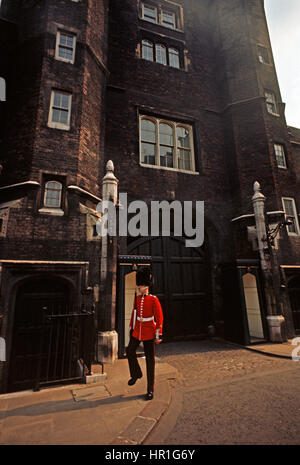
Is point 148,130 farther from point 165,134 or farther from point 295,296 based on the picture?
point 295,296

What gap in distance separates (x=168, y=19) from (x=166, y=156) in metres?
8.85

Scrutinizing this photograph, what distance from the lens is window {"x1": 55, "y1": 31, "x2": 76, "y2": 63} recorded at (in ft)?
27.4

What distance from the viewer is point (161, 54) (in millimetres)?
11953

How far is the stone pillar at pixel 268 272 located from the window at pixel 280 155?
2700mm

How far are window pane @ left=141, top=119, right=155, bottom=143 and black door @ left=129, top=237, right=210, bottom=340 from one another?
14.8ft

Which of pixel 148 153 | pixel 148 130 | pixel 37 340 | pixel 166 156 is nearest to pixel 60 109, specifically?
pixel 148 153

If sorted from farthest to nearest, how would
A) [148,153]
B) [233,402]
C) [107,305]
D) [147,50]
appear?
[147,50] < [148,153] < [107,305] < [233,402]

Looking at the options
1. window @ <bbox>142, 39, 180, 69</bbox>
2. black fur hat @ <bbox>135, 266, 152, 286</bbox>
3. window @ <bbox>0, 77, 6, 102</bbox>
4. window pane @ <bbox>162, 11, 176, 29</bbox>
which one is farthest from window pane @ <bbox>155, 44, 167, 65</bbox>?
black fur hat @ <bbox>135, 266, 152, 286</bbox>

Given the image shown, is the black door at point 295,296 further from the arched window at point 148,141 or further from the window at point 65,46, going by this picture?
the window at point 65,46

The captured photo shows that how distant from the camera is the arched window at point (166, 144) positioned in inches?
407

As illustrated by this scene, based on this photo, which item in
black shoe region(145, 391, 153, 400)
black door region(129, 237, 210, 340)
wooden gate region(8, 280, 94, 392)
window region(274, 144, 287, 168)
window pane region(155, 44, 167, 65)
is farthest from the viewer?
window pane region(155, 44, 167, 65)

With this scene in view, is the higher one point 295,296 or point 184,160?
point 184,160

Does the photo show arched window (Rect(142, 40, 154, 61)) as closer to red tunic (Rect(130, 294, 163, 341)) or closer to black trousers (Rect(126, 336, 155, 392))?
red tunic (Rect(130, 294, 163, 341))

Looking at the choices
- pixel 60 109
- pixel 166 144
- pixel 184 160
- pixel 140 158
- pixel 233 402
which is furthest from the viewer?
pixel 184 160
